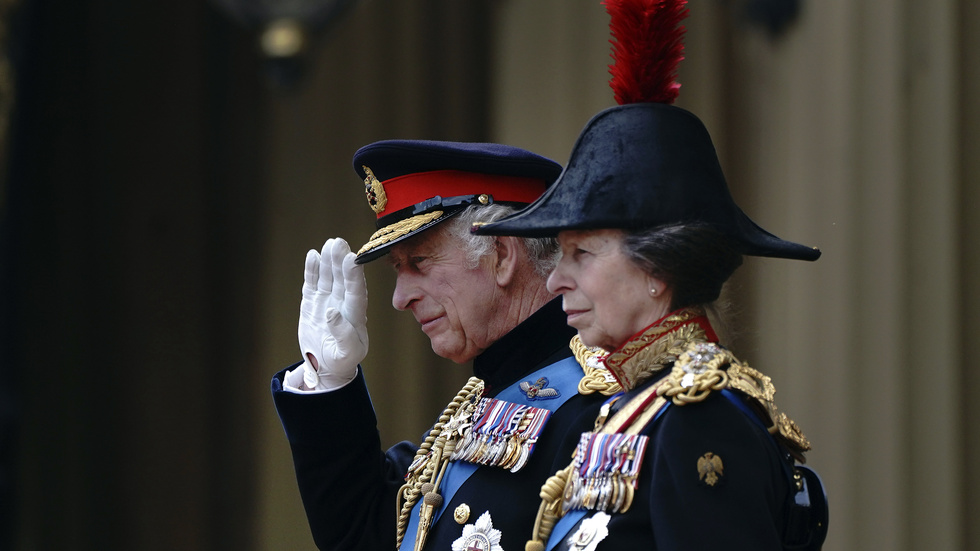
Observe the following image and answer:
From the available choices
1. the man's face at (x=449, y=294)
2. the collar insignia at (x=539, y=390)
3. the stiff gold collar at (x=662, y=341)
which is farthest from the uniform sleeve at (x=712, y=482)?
the man's face at (x=449, y=294)

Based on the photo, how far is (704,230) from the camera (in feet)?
4.81

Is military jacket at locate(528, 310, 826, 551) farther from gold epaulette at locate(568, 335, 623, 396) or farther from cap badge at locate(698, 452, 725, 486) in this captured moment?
gold epaulette at locate(568, 335, 623, 396)

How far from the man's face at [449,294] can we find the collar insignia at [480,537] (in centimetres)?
37

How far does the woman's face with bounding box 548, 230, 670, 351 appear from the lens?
151cm

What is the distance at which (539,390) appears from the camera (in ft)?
6.25

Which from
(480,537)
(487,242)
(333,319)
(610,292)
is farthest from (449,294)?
(610,292)

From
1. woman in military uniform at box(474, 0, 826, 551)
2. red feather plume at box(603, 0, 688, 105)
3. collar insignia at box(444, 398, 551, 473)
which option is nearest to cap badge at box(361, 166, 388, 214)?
collar insignia at box(444, 398, 551, 473)

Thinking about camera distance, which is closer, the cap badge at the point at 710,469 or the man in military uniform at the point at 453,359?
the cap badge at the point at 710,469

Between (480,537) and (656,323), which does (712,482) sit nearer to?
(656,323)

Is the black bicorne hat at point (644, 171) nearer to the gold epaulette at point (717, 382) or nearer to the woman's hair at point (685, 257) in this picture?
the woman's hair at point (685, 257)

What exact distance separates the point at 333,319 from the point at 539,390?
1.62 feet

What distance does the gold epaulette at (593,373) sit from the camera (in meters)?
1.77

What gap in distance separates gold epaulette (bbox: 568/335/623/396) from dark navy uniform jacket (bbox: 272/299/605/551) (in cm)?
3

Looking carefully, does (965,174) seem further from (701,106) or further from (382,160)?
(382,160)
